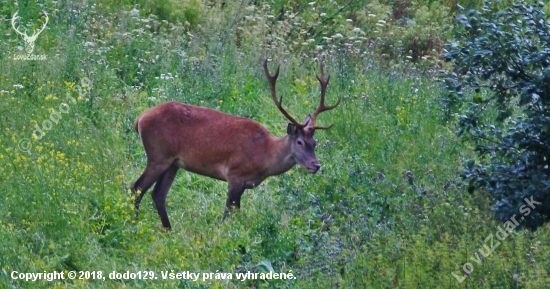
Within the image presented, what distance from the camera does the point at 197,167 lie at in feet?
33.5

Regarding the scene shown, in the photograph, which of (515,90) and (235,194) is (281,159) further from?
(515,90)

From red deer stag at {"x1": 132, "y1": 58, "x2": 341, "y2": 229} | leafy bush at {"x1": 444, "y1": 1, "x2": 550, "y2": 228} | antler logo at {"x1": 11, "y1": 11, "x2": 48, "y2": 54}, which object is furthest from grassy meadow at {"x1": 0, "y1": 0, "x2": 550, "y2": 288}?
leafy bush at {"x1": 444, "y1": 1, "x2": 550, "y2": 228}

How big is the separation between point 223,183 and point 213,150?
1.35m

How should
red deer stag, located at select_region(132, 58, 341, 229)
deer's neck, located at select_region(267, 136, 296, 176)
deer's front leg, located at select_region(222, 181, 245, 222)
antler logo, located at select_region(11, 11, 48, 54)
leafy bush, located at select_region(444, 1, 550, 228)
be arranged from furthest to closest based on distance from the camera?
antler logo, located at select_region(11, 11, 48, 54) < deer's neck, located at select_region(267, 136, 296, 176) < red deer stag, located at select_region(132, 58, 341, 229) < deer's front leg, located at select_region(222, 181, 245, 222) < leafy bush, located at select_region(444, 1, 550, 228)

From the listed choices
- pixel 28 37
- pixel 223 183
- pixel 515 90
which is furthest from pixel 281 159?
pixel 28 37

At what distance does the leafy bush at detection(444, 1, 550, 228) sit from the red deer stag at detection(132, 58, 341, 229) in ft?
9.29

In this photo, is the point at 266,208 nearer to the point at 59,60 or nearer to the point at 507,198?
the point at 507,198

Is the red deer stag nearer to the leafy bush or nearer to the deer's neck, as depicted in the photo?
the deer's neck

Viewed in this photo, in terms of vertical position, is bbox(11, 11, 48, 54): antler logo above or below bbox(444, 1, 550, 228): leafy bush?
below

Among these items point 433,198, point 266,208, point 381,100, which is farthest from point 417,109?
point 266,208

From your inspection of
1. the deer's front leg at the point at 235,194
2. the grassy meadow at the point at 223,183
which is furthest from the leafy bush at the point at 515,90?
the deer's front leg at the point at 235,194

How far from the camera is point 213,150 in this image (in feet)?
33.4

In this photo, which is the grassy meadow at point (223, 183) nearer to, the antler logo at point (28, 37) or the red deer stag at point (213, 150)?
the antler logo at point (28, 37)

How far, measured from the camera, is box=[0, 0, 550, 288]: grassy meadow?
318 inches
